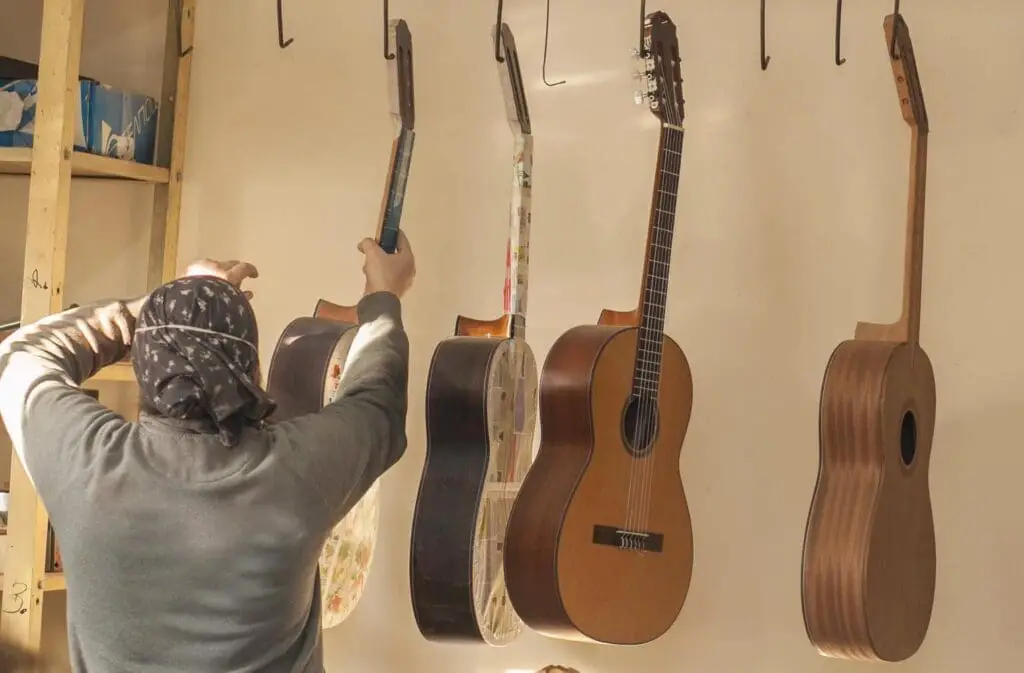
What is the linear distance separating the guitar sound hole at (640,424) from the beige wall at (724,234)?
0.34 metres

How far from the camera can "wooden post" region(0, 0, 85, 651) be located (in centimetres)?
235

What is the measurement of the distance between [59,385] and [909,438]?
126 centimetres

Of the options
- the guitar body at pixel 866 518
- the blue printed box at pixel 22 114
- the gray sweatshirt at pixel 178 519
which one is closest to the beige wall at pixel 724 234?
the guitar body at pixel 866 518

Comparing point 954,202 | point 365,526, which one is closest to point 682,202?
point 954,202

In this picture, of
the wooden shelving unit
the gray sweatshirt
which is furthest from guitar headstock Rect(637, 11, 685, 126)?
A: the wooden shelving unit

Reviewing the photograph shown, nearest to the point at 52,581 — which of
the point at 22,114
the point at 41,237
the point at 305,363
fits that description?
the point at 41,237

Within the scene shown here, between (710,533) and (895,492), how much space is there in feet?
1.62

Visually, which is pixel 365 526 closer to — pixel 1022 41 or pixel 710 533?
pixel 710 533

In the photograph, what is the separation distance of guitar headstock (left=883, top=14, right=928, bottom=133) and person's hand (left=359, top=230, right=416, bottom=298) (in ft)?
2.70

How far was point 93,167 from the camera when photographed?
8.19 ft

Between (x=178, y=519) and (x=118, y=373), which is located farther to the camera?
(x=118, y=373)

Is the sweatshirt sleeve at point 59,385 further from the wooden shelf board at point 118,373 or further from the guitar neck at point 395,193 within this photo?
the wooden shelf board at point 118,373

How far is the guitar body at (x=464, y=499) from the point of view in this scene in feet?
6.24

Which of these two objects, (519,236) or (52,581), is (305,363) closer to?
(519,236)
